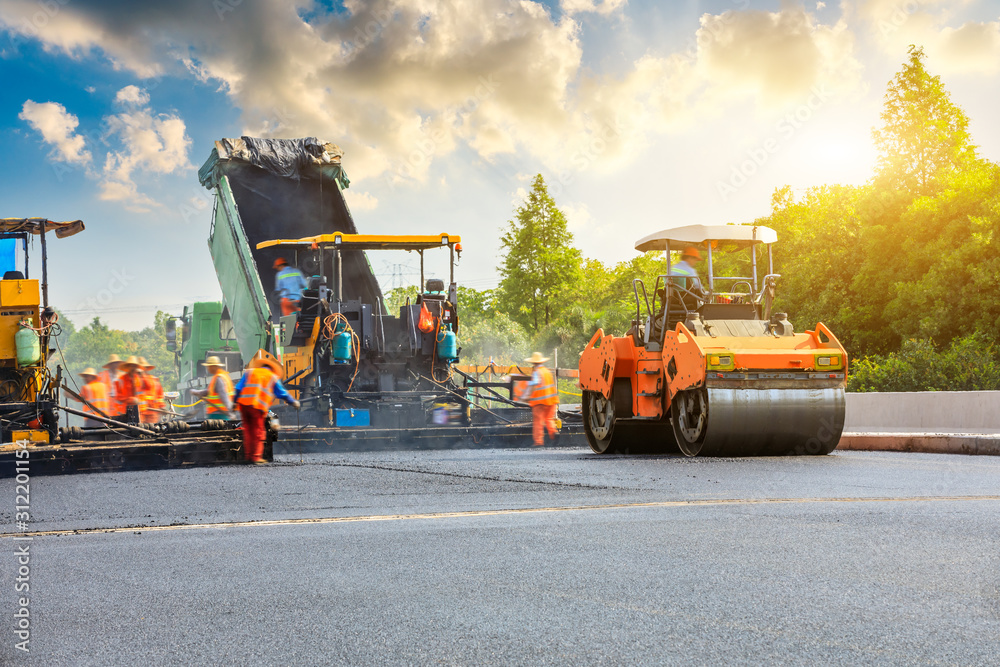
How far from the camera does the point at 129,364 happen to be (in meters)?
12.4

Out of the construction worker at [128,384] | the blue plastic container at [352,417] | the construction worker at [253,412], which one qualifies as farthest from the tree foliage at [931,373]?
the construction worker at [128,384]

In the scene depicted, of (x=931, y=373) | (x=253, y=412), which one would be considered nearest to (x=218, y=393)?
(x=253, y=412)

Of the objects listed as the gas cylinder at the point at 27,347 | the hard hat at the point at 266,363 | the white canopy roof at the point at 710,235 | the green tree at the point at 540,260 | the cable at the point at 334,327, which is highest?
the green tree at the point at 540,260

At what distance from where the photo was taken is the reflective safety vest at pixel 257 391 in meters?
8.94

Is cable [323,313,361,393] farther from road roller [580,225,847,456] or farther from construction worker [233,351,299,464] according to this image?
road roller [580,225,847,456]

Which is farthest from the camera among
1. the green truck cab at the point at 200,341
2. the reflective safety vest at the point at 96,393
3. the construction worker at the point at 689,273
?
the green truck cab at the point at 200,341

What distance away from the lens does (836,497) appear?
5.74 metres

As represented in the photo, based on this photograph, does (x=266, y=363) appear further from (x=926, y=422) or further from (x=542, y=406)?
(x=926, y=422)

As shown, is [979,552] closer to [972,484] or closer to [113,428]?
[972,484]

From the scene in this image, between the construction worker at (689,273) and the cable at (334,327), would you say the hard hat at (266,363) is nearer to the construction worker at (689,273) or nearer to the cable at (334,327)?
the cable at (334,327)

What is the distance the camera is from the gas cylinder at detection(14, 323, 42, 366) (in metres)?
8.55

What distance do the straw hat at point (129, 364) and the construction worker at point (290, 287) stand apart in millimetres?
2262

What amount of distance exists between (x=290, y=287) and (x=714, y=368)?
20.8ft

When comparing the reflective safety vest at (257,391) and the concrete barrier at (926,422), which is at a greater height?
the reflective safety vest at (257,391)
